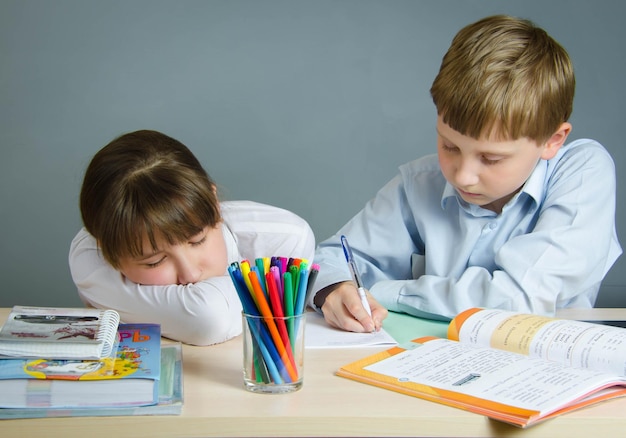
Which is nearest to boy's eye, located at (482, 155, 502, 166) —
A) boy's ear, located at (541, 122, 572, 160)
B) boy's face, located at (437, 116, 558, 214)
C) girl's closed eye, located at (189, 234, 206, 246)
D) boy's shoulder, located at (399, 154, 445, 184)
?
boy's face, located at (437, 116, 558, 214)

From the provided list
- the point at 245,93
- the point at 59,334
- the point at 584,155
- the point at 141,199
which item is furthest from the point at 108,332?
the point at 245,93

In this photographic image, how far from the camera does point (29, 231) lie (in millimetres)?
2783

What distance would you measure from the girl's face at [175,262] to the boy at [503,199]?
0.20 metres

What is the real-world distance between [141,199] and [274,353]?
1.38ft

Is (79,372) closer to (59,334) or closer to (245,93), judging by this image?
(59,334)

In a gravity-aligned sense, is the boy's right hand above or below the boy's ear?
below

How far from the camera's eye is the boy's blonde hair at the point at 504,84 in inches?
49.8

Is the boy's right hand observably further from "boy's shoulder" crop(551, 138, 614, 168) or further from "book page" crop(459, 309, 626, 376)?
"boy's shoulder" crop(551, 138, 614, 168)

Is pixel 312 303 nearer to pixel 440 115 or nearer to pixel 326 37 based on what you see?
pixel 440 115

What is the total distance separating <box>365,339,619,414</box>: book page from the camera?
0.84 metres

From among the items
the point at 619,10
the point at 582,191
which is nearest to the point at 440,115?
the point at 582,191

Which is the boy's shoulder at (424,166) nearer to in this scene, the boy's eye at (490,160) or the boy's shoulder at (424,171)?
the boy's shoulder at (424,171)

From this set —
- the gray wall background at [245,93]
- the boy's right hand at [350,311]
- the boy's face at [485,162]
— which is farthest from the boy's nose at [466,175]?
the gray wall background at [245,93]

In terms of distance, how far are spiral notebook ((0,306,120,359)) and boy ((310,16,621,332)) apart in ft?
1.23
